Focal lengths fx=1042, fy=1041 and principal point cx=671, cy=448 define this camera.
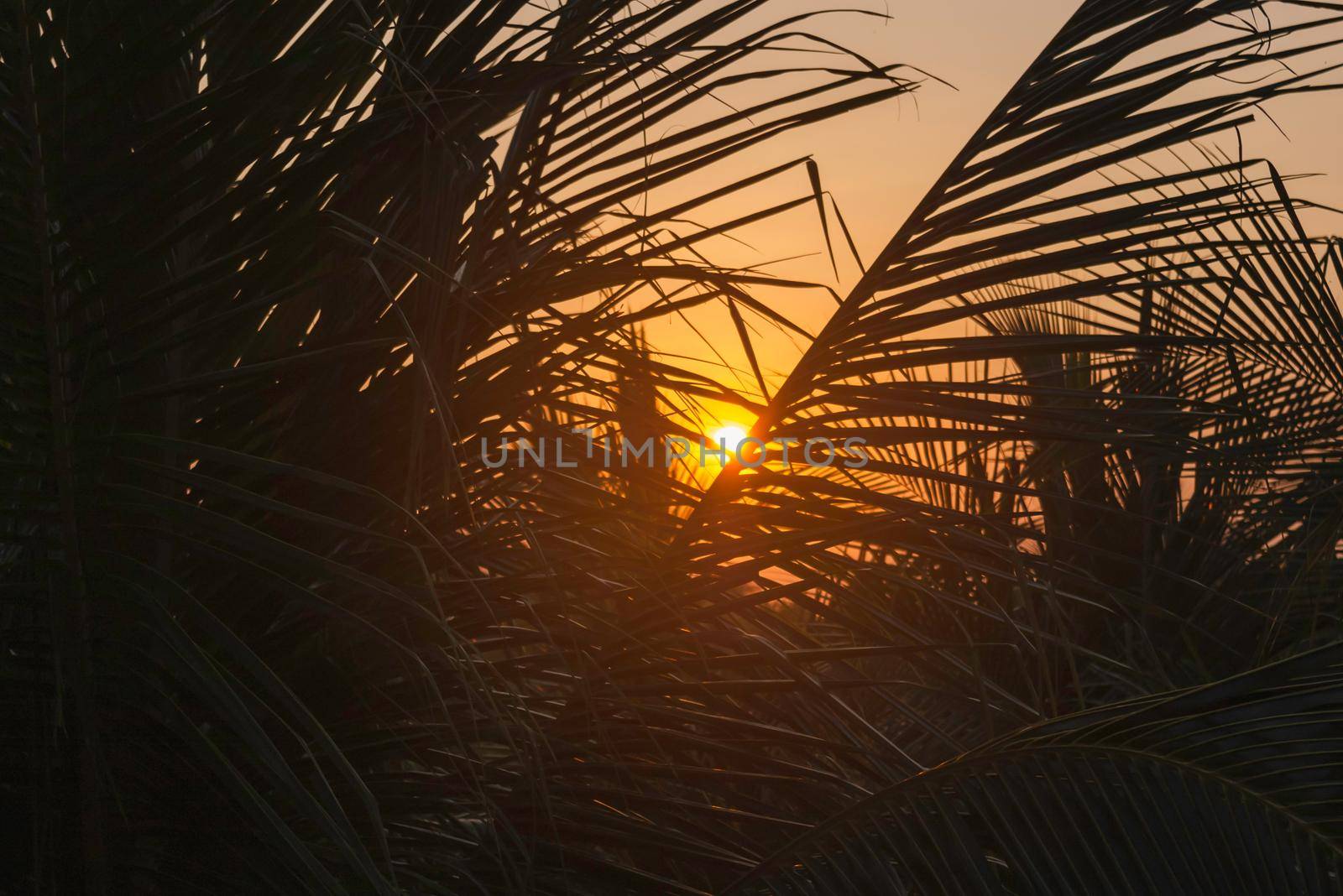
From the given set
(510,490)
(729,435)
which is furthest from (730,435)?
(510,490)

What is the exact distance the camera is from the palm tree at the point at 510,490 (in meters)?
0.63

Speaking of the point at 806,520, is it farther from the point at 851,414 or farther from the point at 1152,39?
the point at 1152,39

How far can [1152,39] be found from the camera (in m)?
0.80

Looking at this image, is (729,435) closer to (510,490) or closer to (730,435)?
(730,435)

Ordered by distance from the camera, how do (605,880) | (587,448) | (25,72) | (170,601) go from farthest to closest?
(587,448)
(605,880)
(170,601)
(25,72)

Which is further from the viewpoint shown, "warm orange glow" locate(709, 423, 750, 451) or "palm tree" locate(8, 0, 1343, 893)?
"warm orange glow" locate(709, 423, 750, 451)

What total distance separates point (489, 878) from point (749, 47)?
696 millimetres

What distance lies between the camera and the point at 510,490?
1.00 m

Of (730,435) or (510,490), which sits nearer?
(730,435)

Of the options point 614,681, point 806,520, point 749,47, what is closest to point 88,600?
point 614,681

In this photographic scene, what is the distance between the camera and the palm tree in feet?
2.05

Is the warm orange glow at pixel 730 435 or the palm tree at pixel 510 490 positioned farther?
the warm orange glow at pixel 730 435

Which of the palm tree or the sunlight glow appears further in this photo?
the sunlight glow

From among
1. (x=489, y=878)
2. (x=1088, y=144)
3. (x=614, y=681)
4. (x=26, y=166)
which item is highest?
(x=1088, y=144)
